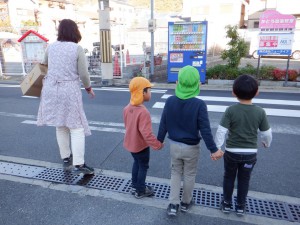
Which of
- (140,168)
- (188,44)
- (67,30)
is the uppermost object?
(188,44)

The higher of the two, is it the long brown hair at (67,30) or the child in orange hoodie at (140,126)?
the long brown hair at (67,30)

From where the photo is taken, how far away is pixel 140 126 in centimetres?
247

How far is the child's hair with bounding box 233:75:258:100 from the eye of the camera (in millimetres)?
2242

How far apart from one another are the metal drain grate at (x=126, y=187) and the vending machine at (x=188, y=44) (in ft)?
22.3

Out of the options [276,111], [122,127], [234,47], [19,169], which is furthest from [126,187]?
[234,47]

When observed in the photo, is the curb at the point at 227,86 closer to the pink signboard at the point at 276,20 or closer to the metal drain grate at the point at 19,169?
the pink signboard at the point at 276,20

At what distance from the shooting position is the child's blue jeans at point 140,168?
2639mm

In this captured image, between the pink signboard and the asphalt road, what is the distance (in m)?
2.57

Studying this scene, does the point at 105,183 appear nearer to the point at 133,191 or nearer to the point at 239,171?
the point at 133,191

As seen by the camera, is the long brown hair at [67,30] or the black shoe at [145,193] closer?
the black shoe at [145,193]

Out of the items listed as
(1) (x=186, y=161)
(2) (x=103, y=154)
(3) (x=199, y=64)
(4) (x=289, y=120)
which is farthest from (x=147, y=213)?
(3) (x=199, y=64)

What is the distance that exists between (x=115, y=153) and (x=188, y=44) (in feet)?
21.0

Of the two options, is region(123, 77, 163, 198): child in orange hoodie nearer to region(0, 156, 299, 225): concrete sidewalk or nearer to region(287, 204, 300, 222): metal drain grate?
region(0, 156, 299, 225): concrete sidewalk

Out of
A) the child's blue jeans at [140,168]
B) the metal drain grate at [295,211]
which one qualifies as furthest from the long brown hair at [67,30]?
the metal drain grate at [295,211]
